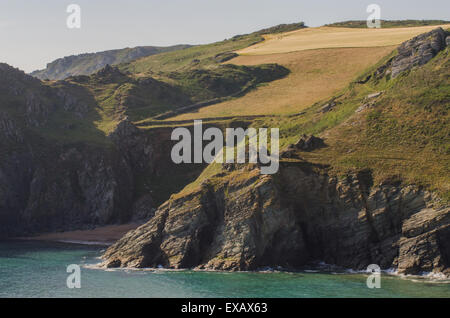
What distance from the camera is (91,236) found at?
363ft

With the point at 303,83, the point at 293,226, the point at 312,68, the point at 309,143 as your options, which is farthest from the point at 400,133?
the point at 312,68

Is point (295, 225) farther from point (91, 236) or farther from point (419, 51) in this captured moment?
point (419, 51)

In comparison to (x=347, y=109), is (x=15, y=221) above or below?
below

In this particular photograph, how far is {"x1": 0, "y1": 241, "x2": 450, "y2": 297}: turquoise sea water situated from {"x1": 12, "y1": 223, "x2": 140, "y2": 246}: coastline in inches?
990

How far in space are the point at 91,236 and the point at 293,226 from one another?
4672cm

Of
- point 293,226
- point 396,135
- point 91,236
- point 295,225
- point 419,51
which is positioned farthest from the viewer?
point 91,236

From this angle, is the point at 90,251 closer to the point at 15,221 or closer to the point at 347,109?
the point at 15,221

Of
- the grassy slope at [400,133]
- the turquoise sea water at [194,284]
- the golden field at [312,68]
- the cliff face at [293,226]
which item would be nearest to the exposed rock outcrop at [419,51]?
the grassy slope at [400,133]

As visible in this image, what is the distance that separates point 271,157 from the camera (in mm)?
86312

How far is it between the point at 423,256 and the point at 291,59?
393ft

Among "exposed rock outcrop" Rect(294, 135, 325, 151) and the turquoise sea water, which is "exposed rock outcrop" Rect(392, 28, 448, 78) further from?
the turquoise sea water

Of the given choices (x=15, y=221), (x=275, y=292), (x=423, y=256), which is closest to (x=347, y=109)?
(x=423, y=256)

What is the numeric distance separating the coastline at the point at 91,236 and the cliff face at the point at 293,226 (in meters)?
24.1
